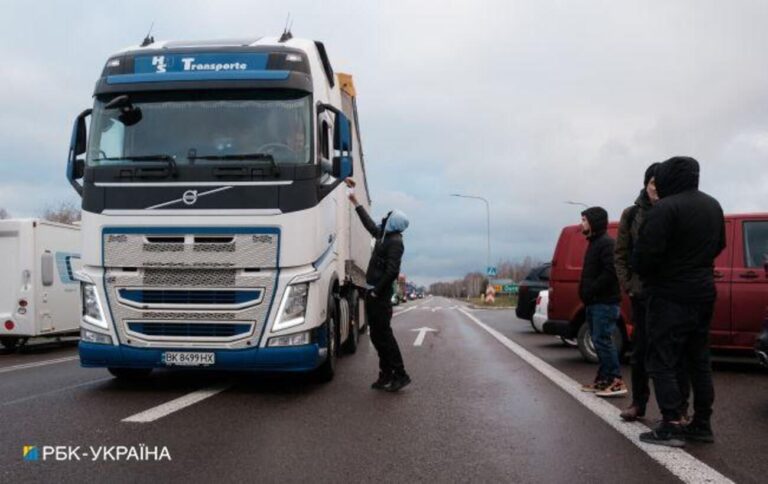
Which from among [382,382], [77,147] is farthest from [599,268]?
[77,147]

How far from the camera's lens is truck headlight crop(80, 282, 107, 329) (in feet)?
21.8

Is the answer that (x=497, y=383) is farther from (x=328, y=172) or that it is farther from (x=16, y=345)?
(x=16, y=345)

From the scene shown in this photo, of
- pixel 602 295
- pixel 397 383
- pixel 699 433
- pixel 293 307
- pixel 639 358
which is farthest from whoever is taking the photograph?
pixel 397 383

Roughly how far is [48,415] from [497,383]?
480 cm

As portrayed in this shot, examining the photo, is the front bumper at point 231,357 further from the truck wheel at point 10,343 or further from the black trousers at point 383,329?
the truck wheel at point 10,343

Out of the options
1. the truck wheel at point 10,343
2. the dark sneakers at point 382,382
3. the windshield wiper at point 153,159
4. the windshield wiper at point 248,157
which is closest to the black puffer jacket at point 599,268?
the dark sneakers at point 382,382

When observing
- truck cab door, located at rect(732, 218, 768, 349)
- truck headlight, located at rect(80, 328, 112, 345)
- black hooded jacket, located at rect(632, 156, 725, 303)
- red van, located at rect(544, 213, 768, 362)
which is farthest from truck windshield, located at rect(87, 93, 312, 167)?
truck cab door, located at rect(732, 218, 768, 349)

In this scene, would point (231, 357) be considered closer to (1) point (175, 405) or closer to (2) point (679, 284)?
(1) point (175, 405)

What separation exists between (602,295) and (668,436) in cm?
215

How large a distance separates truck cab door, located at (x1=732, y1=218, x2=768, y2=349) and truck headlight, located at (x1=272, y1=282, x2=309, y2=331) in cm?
566

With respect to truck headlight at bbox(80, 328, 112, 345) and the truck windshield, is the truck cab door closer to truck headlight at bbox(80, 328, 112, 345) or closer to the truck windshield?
the truck windshield

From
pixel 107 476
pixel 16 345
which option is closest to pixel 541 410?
pixel 107 476

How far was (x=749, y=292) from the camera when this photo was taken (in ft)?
28.0

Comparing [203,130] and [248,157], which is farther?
[203,130]
